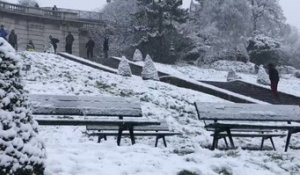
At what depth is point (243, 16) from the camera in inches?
1838

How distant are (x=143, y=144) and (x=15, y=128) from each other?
14.2ft

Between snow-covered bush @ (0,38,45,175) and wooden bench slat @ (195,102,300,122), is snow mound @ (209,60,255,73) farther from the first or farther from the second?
snow-covered bush @ (0,38,45,175)

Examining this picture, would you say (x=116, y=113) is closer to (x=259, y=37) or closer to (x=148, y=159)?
(x=148, y=159)

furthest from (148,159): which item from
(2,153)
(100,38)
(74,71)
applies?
(100,38)

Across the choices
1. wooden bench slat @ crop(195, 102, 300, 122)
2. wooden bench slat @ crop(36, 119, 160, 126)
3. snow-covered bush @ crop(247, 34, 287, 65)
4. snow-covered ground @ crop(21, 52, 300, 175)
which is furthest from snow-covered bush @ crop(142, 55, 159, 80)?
snow-covered bush @ crop(247, 34, 287, 65)

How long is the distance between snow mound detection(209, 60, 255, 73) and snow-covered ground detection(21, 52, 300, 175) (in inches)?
735

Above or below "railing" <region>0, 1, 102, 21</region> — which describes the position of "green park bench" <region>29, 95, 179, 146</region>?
below

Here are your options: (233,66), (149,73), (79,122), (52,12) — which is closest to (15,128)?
(79,122)

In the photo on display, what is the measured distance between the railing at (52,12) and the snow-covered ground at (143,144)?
779 inches

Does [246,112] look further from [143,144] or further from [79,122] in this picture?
[79,122]

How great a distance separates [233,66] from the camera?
40.8 meters

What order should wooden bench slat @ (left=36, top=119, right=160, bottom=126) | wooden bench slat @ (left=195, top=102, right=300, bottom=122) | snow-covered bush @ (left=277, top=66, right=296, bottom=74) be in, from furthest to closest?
snow-covered bush @ (left=277, top=66, right=296, bottom=74) → wooden bench slat @ (left=195, top=102, right=300, bottom=122) → wooden bench slat @ (left=36, top=119, right=160, bottom=126)

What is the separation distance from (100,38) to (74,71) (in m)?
27.5

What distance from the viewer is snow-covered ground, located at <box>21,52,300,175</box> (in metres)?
6.71
